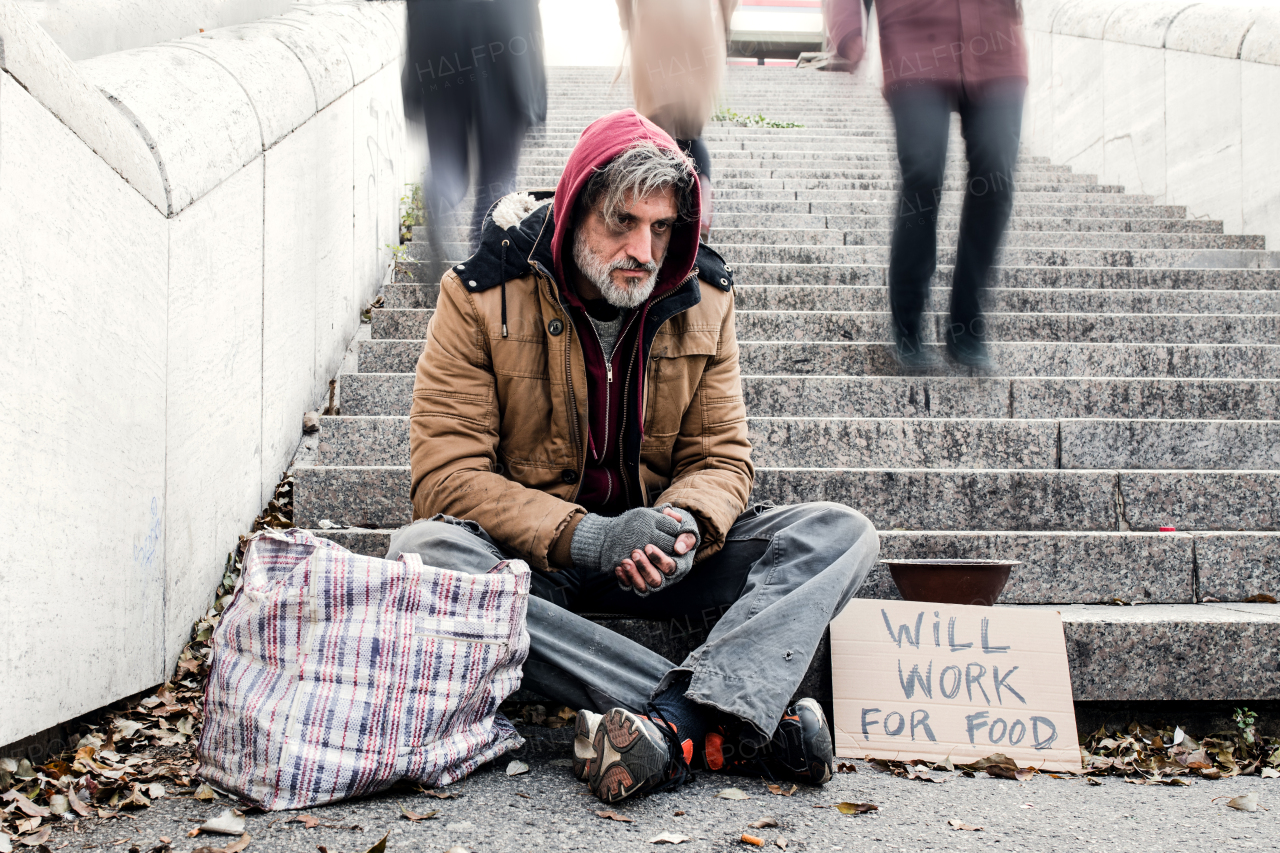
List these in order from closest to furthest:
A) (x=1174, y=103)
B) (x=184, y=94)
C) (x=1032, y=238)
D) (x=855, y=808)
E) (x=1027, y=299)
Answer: (x=855, y=808) < (x=184, y=94) < (x=1027, y=299) < (x=1032, y=238) < (x=1174, y=103)

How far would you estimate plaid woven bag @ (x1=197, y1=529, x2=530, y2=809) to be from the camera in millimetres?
1826

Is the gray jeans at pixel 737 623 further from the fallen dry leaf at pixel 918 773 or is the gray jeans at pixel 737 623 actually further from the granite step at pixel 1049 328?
the granite step at pixel 1049 328

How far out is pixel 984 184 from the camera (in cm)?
371

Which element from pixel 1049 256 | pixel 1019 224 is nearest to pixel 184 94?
pixel 1049 256

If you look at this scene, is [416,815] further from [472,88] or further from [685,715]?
[472,88]

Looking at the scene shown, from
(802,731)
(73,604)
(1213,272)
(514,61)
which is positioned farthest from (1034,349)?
(73,604)

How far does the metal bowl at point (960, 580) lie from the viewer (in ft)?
7.95

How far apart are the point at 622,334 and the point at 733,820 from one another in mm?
1177

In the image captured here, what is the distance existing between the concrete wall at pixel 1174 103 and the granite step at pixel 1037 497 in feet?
10.9

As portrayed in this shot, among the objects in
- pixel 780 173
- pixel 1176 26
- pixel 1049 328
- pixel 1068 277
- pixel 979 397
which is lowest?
pixel 979 397

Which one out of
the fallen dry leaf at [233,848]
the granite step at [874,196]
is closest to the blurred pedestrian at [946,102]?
the granite step at [874,196]

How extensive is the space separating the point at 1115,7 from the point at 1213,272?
14.2 ft

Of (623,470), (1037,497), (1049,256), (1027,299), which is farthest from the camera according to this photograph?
(1049,256)

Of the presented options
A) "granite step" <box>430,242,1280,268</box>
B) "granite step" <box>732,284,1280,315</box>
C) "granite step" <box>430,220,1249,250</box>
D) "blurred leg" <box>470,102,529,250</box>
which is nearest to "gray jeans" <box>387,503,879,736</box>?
"blurred leg" <box>470,102,529,250</box>
